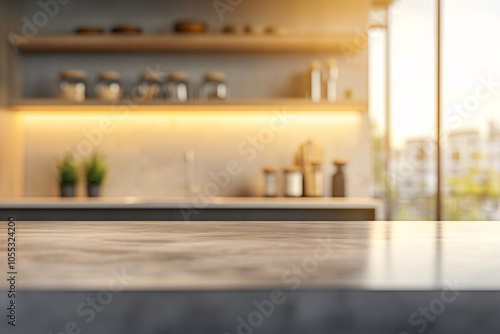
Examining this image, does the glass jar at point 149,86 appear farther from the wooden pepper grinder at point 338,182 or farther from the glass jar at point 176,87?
the wooden pepper grinder at point 338,182

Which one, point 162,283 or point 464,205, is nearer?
point 162,283

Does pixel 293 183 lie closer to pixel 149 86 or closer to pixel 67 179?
pixel 149 86

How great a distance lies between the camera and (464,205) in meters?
4.68

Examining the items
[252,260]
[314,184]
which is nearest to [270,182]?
[314,184]

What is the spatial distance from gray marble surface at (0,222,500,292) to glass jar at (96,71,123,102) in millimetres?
2655

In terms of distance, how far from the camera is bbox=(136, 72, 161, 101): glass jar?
3.32 m

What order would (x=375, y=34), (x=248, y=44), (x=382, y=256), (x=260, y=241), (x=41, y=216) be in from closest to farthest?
(x=382, y=256), (x=260, y=241), (x=41, y=216), (x=248, y=44), (x=375, y=34)

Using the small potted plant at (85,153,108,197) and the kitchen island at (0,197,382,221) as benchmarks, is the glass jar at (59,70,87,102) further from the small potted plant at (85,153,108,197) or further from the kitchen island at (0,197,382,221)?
the kitchen island at (0,197,382,221)

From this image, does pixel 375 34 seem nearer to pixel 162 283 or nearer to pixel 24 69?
pixel 24 69

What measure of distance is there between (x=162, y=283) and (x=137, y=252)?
16 centimetres

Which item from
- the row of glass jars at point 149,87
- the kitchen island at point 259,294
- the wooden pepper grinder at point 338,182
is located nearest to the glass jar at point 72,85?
the row of glass jars at point 149,87

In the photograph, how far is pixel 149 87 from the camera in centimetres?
334

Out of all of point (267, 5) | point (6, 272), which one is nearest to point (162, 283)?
point (6, 272)

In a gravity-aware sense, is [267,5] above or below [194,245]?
above
